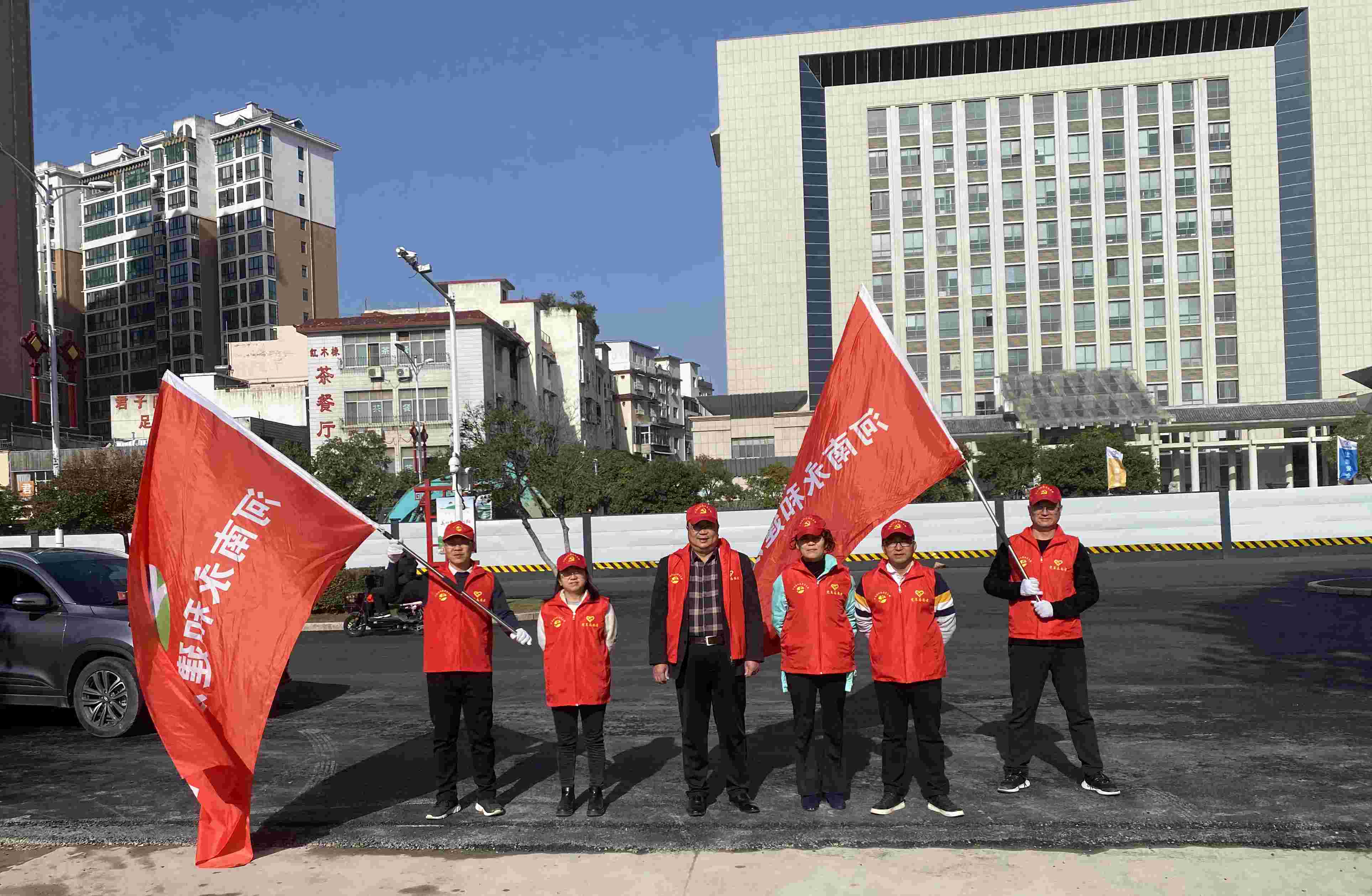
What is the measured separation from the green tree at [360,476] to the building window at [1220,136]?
64271mm

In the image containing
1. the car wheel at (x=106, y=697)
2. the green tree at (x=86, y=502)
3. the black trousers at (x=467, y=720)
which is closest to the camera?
the black trousers at (x=467, y=720)

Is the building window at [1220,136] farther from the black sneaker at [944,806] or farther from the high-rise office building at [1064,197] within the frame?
the black sneaker at [944,806]

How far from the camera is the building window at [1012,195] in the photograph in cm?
8506

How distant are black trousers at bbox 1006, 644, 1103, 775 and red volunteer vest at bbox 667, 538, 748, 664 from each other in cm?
169

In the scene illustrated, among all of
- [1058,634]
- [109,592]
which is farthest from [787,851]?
[109,592]

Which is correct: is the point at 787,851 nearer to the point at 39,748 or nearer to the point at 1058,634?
the point at 1058,634

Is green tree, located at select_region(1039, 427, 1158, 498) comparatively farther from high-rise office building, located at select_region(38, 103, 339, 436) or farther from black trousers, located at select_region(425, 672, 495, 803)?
high-rise office building, located at select_region(38, 103, 339, 436)

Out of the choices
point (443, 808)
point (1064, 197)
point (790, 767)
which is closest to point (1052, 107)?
point (1064, 197)

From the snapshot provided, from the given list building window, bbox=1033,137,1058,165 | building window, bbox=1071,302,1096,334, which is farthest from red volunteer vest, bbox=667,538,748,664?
building window, bbox=1033,137,1058,165

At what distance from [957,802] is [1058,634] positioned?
1.19 m

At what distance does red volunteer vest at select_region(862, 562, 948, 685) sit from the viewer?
22.1 feet

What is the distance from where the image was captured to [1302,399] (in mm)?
82062

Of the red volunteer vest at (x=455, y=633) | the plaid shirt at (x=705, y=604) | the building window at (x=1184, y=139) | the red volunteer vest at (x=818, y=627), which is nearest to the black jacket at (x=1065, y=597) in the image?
the red volunteer vest at (x=818, y=627)

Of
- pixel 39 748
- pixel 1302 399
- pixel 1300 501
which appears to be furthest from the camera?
pixel 1302 399
